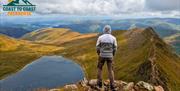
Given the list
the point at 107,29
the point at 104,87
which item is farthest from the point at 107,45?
the point at 104,87

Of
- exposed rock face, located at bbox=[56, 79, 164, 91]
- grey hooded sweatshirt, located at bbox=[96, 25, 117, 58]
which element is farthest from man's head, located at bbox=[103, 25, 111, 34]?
exposed rock face, located at bbox=[56, 79, 164, 91]

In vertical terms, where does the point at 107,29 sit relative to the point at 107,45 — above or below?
above

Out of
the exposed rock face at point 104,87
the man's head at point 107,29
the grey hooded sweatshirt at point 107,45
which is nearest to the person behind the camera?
the man's head at point 107,29

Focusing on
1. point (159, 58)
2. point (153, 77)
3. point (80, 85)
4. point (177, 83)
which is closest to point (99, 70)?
point (80, 85)

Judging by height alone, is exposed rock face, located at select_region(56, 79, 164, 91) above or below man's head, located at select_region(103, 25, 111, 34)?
below

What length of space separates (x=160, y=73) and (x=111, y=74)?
136 m

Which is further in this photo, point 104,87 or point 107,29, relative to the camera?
point 104,87

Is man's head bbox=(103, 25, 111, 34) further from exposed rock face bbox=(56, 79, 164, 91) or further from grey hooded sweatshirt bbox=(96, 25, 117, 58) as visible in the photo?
exposed rock face bbox=(56, 79, 164, 91)

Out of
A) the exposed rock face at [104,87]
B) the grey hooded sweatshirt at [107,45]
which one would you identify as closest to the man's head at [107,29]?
the grey hooded sweatshirt at [107,45]

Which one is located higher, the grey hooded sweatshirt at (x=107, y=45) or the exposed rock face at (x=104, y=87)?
the grey hooded sweatshirt at (x=107, y=45)

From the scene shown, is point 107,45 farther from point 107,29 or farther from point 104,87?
point 104,87

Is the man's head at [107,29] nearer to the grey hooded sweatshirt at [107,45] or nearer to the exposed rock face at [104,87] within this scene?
the grey hooded sweatshirt at [107,45]

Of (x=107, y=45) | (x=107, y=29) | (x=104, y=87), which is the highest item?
(x=107, y=29)

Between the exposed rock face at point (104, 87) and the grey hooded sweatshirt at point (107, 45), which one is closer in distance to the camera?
the grey hooded sweatshirt at point (107, 45)
